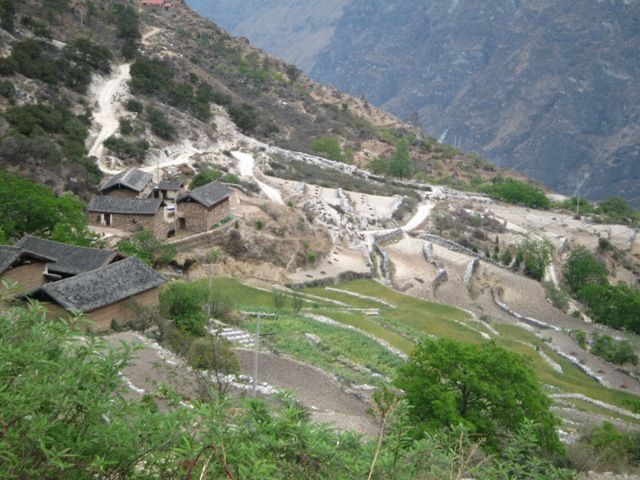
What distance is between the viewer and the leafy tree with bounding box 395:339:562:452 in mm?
16688

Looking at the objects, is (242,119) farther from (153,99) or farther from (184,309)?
(184,309)

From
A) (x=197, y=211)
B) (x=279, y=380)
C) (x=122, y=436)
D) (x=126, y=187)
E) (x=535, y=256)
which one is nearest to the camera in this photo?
(x=122, y=436)

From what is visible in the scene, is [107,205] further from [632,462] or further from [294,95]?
[294,95]

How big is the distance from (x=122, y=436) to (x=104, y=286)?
18.4 metres

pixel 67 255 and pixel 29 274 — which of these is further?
pixel 67 255

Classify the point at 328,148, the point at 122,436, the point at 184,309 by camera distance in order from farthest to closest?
the point at 328,148 → the point at 184,309 → the point at 122,436

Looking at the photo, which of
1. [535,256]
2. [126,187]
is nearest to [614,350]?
[535,256]

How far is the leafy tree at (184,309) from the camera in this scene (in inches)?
952

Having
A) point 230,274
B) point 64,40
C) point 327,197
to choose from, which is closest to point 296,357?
point 230,274

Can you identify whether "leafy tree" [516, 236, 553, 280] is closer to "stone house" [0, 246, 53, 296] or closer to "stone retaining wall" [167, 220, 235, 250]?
"stone retaining wall" [167, 220, 235, 250]

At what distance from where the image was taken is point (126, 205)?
1478 inches

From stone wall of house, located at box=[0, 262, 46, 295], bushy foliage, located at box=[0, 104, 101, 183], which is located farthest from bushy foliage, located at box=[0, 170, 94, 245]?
bushy foliage, located at box=[0, 104, 101, 183]

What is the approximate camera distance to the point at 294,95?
333 ft

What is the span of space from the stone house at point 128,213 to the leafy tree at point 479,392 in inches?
895
